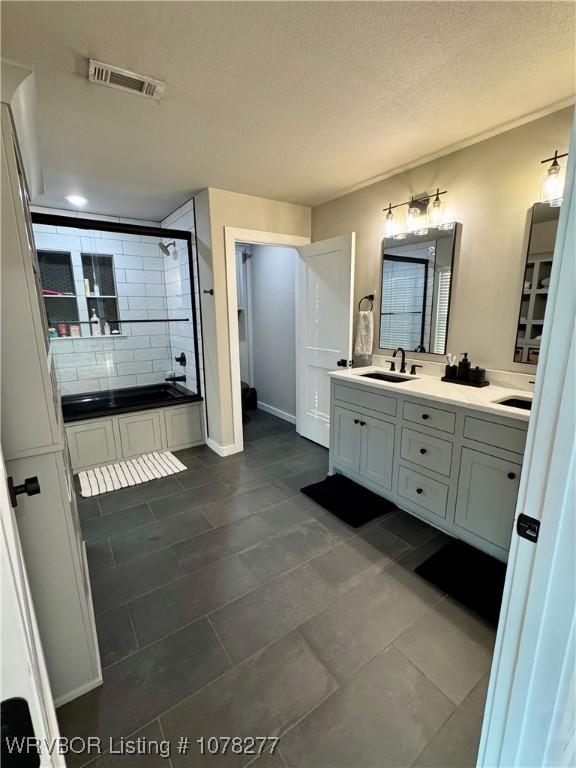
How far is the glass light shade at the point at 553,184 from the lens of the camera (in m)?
1.89

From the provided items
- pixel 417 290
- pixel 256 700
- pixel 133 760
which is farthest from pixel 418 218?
pixel 133 760

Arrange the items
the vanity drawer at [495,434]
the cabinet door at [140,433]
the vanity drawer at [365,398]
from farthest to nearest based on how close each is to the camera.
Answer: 1. the cabinet door at [140,433]
2. the vanity drawer at [365,398]
3. the vanity drawer at [495,434]

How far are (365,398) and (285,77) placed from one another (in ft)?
6.33

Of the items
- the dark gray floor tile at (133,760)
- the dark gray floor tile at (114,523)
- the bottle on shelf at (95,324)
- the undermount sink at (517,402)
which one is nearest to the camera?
the dark gray floor tile at (133,760)

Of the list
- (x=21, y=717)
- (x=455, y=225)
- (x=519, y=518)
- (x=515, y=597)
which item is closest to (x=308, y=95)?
(x=455, y=225)

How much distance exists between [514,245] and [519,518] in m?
2.01

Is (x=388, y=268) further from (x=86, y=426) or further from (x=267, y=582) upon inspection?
(x=86, y=426)

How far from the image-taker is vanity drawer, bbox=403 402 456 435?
6.86 ft

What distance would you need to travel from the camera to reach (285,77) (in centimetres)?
160

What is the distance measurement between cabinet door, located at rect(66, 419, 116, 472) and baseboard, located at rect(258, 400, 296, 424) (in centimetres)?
208

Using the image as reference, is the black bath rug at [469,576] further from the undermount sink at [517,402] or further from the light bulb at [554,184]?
the light bulb at [554,184]

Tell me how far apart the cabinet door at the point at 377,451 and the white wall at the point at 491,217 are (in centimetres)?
81

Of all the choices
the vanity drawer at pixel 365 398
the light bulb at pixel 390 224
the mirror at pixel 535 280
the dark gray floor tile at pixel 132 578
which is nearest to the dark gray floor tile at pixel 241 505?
the dark gray floor tile at pixel 132 578

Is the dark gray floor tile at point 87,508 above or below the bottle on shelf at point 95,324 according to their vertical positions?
below
